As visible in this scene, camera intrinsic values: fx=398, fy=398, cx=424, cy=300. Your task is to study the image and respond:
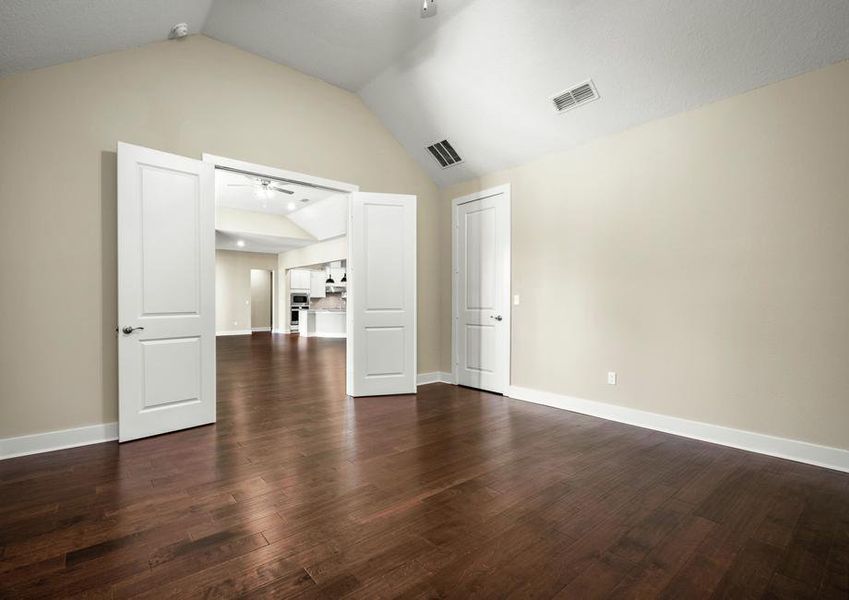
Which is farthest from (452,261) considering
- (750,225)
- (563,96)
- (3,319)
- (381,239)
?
(3,319)

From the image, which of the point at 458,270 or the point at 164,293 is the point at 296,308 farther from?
the point at 164,293

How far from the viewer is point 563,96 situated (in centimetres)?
378

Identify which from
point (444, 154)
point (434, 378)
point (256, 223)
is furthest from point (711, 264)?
point (256, 223)

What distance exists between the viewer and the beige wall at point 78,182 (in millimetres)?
2957

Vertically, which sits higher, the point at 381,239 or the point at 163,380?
the point at 381,239

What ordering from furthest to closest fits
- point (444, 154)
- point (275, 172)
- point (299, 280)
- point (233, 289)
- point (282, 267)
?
point (299, 280) < point (282, 267) < point (233, 289) < point (444, 154) < point (275, 172)

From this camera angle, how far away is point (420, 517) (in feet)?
7.02

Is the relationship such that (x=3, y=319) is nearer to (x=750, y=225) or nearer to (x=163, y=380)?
(x=163, y=380)

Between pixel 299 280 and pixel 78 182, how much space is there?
40.0 ft

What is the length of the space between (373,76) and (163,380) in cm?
384

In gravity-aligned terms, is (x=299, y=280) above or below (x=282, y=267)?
below

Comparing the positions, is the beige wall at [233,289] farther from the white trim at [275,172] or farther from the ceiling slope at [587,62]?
the ceiling slope at [587,62]

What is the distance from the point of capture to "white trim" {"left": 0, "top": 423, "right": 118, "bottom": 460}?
2.93 meters

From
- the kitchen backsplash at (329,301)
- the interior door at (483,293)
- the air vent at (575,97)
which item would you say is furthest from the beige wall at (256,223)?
the air vent at (575,97)
